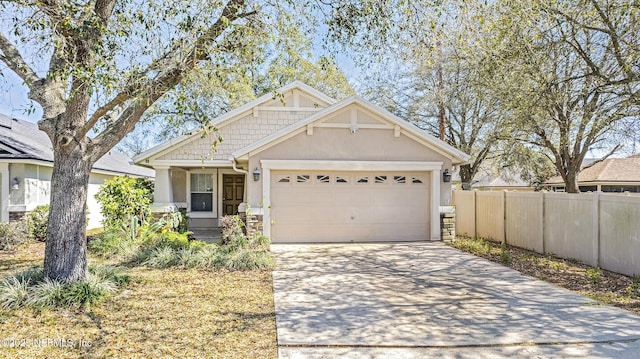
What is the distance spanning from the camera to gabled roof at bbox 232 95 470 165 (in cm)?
1124

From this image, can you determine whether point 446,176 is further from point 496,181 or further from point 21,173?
point 496,181

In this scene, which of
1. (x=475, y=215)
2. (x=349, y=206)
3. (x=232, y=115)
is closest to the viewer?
(x=349, y=206)

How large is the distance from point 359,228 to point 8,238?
31.2 feet

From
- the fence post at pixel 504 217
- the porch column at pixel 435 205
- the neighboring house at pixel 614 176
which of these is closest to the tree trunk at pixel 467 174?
the neighboring house at pixel 614 176

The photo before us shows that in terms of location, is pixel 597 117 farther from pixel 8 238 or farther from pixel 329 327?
pixel 8 238

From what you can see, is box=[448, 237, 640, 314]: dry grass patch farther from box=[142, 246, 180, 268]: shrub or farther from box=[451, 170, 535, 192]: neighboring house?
box=[451, 170, 535, 192]: neighboring house

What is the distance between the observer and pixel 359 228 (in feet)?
39.1

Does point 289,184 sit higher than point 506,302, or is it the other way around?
point 289,184

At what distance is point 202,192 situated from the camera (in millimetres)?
14805

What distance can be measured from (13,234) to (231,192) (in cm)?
671

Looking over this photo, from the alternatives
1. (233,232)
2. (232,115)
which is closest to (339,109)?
(232,115)

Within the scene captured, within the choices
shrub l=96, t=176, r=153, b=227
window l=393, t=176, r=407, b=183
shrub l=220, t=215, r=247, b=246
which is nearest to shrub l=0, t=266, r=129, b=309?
shrub l=220, t=215, r=247, b=246

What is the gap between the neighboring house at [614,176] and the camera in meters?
23.5

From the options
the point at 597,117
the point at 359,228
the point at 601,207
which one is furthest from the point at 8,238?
the point at 597,117
